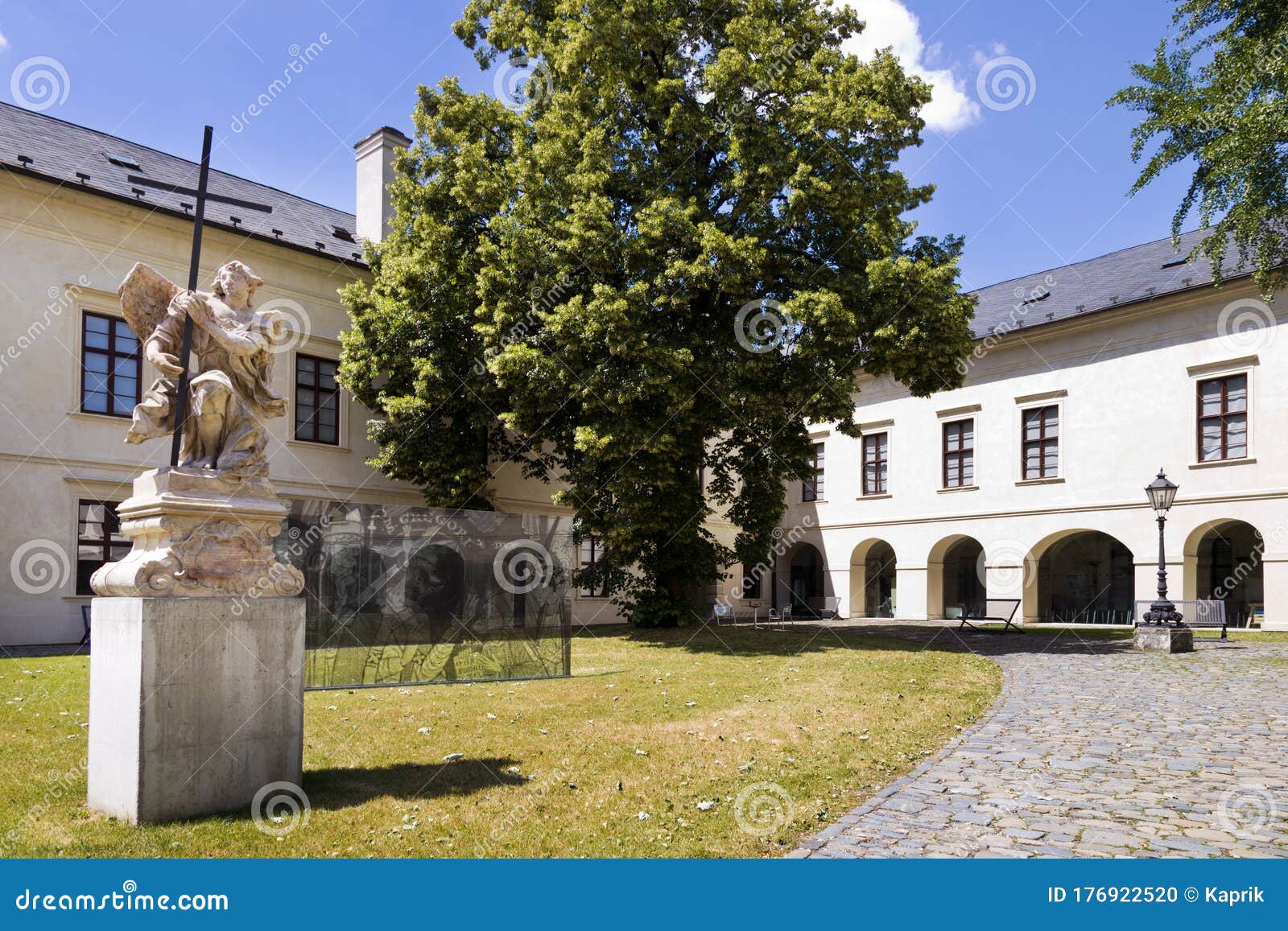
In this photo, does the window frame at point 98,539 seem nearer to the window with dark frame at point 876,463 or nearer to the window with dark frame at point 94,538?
the window with dark frame at point 94,538

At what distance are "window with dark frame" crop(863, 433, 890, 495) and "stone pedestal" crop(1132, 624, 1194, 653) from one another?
1697 cm

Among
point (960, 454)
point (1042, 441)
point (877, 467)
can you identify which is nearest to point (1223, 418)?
point (1042, 441)

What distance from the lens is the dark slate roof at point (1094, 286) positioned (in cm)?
2731

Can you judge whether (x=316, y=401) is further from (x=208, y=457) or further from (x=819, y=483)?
(x=819, y=483)

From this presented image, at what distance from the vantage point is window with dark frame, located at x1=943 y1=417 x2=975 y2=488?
106 ft

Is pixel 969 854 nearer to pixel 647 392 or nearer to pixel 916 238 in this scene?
pixel 647 392

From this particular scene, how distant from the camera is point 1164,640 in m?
17.5

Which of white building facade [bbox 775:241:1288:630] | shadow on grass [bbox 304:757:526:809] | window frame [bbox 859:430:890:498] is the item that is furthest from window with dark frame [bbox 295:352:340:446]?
window frame [bbox 859:430:890:498]

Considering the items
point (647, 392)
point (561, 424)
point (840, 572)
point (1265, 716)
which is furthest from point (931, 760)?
point (840, 572)

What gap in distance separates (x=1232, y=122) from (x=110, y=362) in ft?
70.0

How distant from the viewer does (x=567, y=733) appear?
340 inches

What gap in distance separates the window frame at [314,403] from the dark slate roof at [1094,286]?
17605 mm

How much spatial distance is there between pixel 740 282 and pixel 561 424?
16.0ft

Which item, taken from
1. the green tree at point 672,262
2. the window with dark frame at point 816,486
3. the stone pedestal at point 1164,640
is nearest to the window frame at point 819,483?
the window with dark frame at point 816,486
